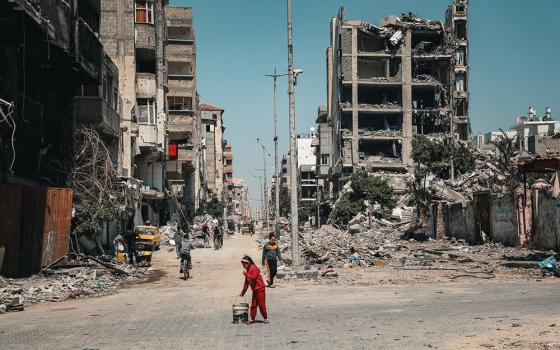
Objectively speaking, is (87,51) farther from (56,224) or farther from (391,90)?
(391,90)

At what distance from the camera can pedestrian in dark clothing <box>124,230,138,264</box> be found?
27.4 meters

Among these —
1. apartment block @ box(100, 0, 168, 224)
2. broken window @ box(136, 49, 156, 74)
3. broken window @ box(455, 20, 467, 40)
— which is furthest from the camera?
broken window @ box(455, 20, 467, 40)

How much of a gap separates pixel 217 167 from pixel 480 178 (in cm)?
9250

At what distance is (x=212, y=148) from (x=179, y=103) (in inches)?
2255

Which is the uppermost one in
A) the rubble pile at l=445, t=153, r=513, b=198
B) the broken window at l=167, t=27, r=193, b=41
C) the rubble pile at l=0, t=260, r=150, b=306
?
the broken window at l=167, t=27, r=193, b=41

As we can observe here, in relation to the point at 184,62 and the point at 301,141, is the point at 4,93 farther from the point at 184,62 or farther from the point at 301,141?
the point at 301,141

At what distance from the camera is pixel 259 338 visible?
10.2m

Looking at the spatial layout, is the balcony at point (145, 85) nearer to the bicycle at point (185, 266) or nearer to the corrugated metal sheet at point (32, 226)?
the corrugated metal sheet at point (32, 226)

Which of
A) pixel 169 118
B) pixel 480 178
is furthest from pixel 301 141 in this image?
pixel 480 178

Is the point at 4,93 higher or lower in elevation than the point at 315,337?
higher

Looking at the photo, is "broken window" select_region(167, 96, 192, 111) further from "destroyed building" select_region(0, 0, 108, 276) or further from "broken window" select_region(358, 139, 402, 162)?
"destroyed building" select_region(0, 0, 108, 276)

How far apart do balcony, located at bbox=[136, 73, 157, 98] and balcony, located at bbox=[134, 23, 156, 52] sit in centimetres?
199

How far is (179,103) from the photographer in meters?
71.8

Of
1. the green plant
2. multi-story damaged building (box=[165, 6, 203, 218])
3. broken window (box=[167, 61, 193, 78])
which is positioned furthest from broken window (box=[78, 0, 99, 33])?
broken window (box=[167, 61, 193, 78])
